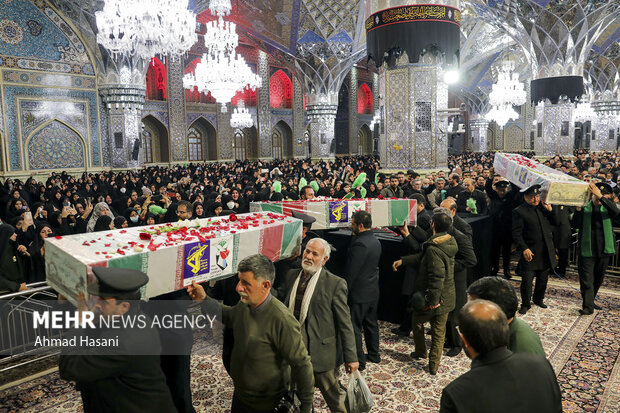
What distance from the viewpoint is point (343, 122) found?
30.8m

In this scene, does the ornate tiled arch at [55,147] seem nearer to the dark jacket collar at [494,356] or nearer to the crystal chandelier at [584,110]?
the dark jacket collar at [494,356]

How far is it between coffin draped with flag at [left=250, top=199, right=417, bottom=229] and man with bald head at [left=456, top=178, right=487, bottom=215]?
1751 mm

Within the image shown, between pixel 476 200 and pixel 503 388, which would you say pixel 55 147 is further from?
pixel 503 388

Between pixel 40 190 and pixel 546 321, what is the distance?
35.4ft

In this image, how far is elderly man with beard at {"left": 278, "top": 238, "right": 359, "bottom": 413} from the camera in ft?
8.31

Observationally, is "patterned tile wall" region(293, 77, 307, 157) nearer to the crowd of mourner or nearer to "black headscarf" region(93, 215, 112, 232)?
the crowd of mourner

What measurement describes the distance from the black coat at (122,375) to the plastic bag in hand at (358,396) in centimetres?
107

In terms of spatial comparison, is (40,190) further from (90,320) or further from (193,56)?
(193,56)

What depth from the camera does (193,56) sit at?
2156 cm

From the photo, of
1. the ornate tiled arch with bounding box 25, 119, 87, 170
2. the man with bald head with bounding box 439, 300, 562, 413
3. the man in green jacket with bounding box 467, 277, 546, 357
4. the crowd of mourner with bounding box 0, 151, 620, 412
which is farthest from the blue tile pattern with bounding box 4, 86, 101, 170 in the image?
the man with bald head with bounding box 439, 300, 562, 413

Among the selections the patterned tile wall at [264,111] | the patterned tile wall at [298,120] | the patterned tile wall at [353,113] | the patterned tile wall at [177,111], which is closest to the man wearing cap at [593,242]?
the patterned tile wall at [177,111]

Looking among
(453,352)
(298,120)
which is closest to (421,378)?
(453,352)

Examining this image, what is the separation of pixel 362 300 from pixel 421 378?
83 cm

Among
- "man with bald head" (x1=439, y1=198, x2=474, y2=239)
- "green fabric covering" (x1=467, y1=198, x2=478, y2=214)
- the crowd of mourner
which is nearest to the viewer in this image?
the crowd of mourner
